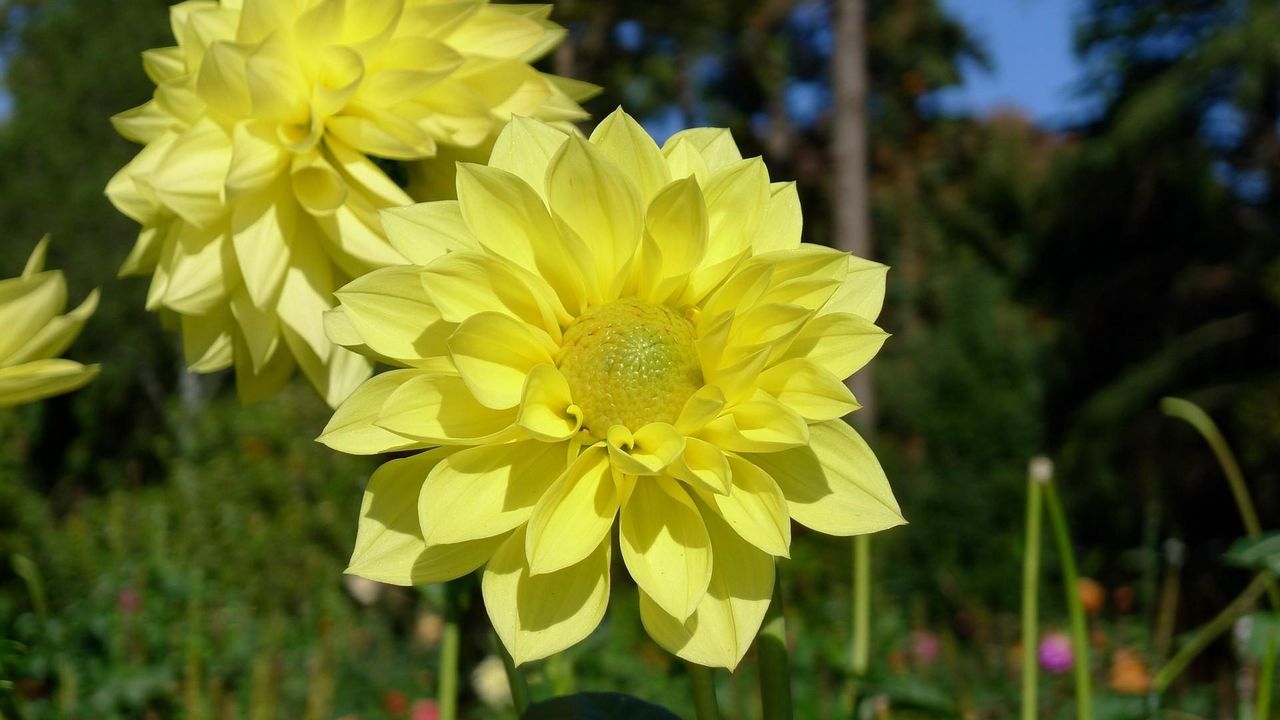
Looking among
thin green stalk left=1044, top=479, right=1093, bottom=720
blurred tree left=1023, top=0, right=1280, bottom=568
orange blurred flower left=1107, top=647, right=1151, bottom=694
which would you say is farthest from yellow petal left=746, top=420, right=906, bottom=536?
blurred tree left=1023, top=0, right=1280, bottom=568

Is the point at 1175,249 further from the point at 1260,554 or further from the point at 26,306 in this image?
the point at 26,306

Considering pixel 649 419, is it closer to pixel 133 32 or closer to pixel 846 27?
pixel 846 27

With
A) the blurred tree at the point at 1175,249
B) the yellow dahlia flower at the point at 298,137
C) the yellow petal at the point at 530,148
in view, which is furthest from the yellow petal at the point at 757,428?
the blurred tree at the point at 1175,249

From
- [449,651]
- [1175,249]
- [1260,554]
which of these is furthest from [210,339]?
[1175,249]

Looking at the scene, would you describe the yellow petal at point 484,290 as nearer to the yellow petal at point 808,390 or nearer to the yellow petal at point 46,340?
the yellow petal at point 808,390

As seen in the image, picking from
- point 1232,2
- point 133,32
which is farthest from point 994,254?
point 133,32
